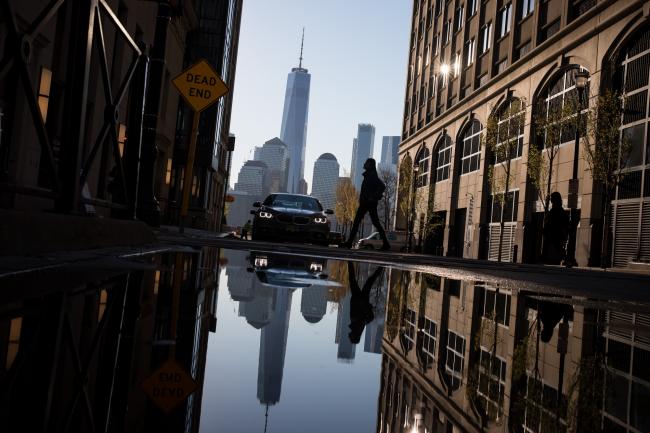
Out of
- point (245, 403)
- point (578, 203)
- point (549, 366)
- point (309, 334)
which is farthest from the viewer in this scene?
point (578, 203)

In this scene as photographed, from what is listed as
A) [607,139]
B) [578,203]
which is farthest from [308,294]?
[578,203]

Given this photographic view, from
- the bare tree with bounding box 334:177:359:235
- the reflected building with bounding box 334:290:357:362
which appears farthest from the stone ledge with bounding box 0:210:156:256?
the bare tree with bounding box 334:177:359:235

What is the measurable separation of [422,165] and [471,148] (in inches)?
472

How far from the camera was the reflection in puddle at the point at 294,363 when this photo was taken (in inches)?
50.8

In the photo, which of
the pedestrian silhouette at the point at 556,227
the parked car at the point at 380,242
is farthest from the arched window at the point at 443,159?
the pedestrian silhouette at the point at 556,227

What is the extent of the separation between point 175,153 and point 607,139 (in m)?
22.5

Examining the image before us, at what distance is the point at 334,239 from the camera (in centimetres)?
3041

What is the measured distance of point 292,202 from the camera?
17.2 m

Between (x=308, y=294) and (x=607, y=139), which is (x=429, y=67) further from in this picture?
(x=308, y=294)

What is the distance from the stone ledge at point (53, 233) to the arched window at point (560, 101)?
20.0 metres

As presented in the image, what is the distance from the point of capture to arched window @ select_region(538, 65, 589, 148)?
76.2 feet

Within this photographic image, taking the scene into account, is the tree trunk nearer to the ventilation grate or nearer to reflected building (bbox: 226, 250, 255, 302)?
the ventilation grate

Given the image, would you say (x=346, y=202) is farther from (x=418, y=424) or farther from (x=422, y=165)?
(x=418, y=424)

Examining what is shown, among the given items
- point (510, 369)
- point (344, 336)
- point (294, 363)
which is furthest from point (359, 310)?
point (294, 363)
